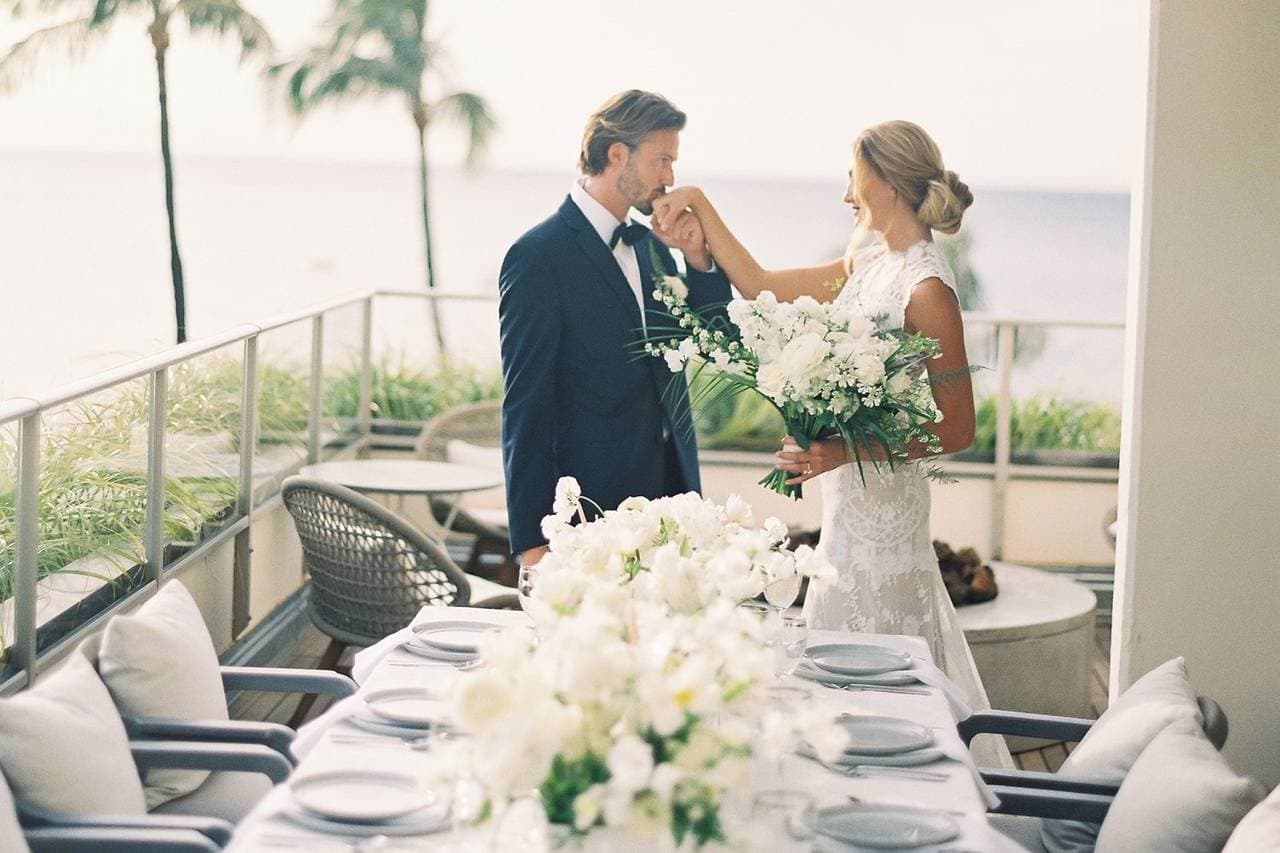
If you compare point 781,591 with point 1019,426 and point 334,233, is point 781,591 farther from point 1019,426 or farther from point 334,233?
point 334,233

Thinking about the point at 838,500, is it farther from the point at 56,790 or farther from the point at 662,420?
the point at 56,790

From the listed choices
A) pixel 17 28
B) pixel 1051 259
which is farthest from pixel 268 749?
pixel 1051 259

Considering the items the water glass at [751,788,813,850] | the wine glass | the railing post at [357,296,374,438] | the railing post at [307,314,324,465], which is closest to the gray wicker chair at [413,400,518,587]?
the railing post at [307,314,324,465]

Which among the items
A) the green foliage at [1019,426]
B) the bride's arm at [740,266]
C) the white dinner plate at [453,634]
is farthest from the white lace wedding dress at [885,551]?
the green foliage at [1019,426]

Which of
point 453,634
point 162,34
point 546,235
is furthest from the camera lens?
point 162,34

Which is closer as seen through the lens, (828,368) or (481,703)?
Result: (481,703)

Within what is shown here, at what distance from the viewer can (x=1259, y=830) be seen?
2.03 metres

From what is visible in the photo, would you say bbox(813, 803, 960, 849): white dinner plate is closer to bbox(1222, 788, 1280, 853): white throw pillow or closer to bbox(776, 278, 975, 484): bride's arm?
bbox(1222, 788, 1280, 853): white throw pillow

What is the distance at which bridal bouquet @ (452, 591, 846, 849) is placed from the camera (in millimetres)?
1651

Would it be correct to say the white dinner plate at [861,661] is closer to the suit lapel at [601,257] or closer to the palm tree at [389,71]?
the suit lapel at [601,257]

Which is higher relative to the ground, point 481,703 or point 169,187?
point 169,187

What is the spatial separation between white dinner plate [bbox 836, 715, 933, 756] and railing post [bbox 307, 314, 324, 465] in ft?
12.2

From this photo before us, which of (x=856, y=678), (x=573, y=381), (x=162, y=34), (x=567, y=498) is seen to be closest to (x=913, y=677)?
(x=856, y=678)

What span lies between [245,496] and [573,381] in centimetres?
186
